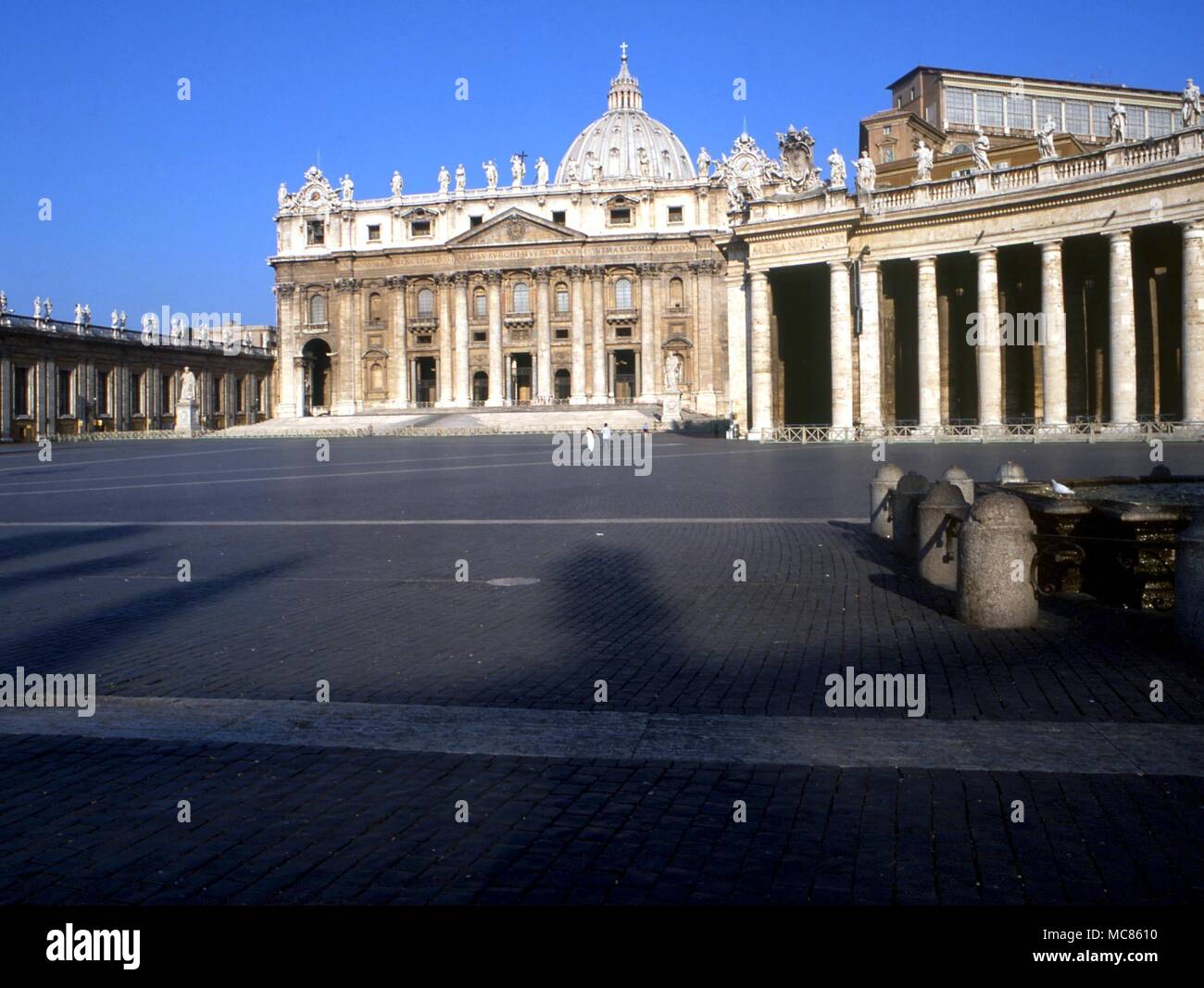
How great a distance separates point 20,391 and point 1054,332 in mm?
62561

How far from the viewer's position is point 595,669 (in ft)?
23.2

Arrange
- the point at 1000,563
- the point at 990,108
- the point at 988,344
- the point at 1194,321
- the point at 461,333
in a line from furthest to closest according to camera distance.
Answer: the point at 461,333, the point at 990,108, the point at 988,344, the point at 1194,321, the point at 1000,563

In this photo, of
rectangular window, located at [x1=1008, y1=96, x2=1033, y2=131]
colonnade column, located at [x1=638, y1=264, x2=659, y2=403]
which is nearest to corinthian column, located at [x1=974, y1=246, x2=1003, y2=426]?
rectangular window, located at [x1=1008, y1=96, x2=1033, y2=131]

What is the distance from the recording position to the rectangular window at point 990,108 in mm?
60719

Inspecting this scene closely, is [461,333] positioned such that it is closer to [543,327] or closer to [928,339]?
[543,327]

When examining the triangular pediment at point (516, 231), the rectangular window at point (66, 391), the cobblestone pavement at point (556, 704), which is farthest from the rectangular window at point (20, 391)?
the cobblestone pavement at point (556, 704)

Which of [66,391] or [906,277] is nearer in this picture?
[906,277]

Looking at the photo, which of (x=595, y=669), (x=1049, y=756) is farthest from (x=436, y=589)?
(x=1049, y=756)

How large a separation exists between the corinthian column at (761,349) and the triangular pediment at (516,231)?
48.9 meters

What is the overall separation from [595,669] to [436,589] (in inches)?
137

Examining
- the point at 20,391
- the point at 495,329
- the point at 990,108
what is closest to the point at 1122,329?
the point at 990,108

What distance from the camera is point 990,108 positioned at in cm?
6109

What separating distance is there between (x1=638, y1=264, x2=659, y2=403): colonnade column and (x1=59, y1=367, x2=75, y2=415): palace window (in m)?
41.4

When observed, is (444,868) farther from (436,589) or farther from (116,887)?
(436,589)
